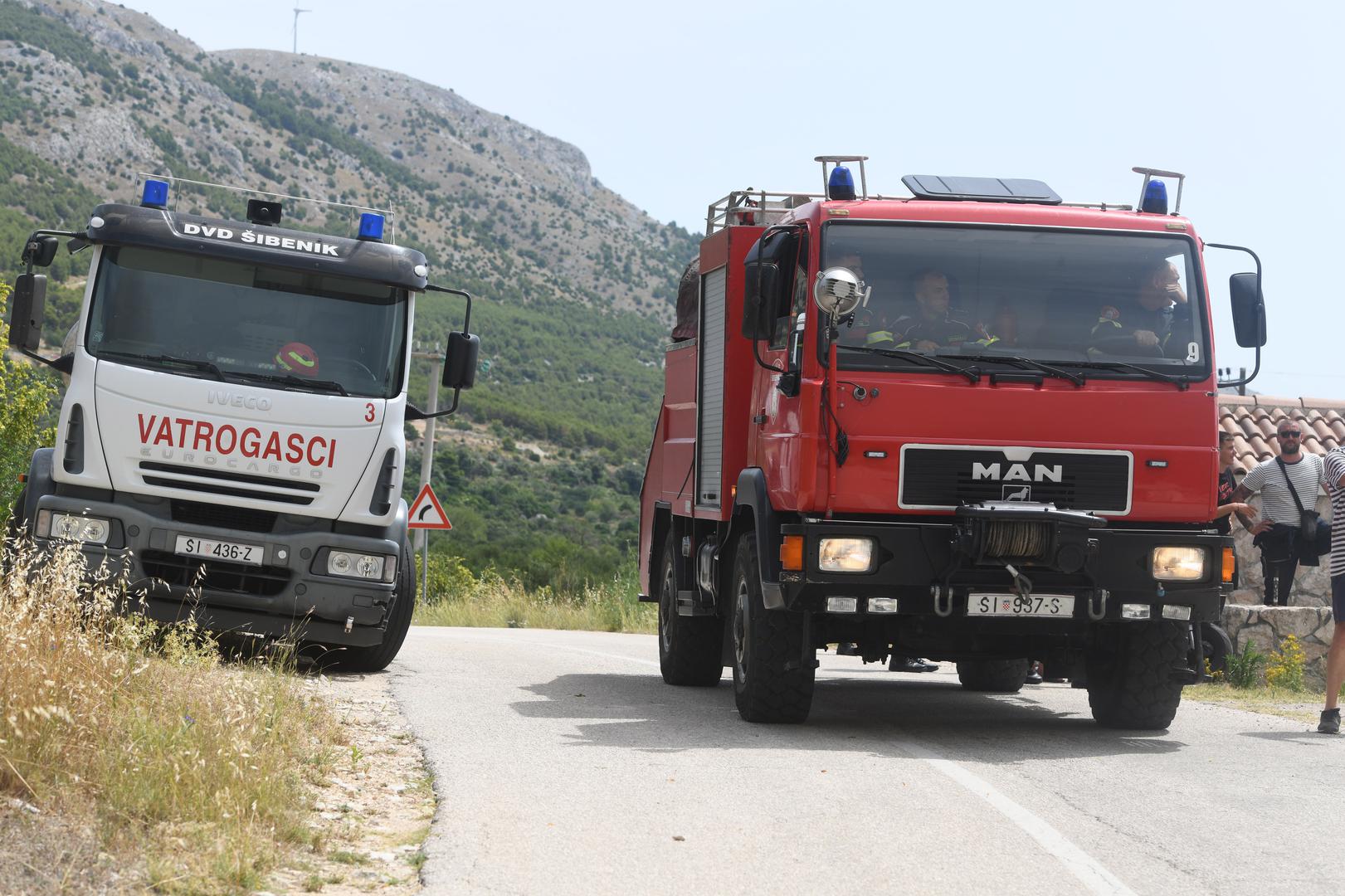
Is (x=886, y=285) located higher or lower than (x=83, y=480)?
higher

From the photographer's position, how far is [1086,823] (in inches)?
276

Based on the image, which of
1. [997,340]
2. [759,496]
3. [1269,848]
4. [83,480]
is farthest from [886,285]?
[83,480]

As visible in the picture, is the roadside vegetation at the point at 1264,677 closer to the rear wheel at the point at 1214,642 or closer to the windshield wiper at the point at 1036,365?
the rear wheel at the point at 1214,642

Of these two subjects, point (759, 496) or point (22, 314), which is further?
point (22, 314)

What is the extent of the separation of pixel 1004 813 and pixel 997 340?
320 cm

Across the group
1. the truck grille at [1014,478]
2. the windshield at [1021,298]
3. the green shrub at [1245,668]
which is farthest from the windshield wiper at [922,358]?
the green shrub at [1245,668]

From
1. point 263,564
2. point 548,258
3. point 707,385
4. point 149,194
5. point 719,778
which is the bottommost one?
point 719,778

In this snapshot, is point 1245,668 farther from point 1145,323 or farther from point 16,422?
point 16,422

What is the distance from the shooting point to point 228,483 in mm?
11414

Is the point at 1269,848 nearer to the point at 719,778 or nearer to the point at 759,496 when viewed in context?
the point at 719,778

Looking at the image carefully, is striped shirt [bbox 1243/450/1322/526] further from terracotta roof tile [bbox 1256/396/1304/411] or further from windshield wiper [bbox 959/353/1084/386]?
terracotta roof tile [bbox 1256/396/1304/411]

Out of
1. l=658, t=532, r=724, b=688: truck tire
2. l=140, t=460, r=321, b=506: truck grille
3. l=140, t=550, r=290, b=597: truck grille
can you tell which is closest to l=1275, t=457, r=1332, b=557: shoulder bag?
l=658, t=532, r=724, b=688: truck tire

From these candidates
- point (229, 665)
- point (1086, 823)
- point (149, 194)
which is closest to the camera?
point (1086, 823)

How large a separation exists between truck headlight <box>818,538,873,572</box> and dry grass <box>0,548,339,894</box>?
2882 millimetres
